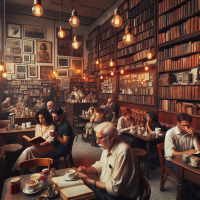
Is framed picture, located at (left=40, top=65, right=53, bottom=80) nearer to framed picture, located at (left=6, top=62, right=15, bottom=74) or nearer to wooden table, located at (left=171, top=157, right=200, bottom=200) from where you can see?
framed picture, located at (left=6, top=62, right=15, bottom=74)

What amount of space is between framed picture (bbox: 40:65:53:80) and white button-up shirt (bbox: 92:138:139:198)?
10077mm

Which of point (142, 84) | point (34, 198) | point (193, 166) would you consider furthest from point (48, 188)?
point (142, 84)

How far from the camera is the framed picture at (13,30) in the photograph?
33.3 feet

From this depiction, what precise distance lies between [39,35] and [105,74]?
5091mm

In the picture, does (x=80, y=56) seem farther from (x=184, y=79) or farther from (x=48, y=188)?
→ (x=48, y=188)

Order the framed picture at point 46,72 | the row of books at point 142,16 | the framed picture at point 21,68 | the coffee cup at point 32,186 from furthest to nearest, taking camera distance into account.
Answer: the framed picture at point 46,72 < the framed picture at point 21,68 < the row of books at point 142,16 < the coffee cup at point 32,186

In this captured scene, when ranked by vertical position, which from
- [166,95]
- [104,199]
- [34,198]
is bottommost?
[104,199]

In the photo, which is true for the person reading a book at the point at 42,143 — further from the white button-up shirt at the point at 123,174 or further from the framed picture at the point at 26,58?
the framed picture at the point at 26,58

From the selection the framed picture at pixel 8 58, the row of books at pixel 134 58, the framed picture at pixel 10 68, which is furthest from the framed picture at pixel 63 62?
the row of books at pixel 134 58

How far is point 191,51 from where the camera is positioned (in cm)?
448

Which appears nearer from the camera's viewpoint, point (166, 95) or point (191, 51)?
point (191, 51)

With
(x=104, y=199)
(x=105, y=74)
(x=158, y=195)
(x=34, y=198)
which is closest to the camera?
(x=34, y=198)

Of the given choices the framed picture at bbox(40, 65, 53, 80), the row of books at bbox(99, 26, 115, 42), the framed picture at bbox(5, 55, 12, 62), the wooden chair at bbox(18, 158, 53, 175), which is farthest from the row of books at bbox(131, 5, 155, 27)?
the framed picture at bbox(5, 55, 12, 62)

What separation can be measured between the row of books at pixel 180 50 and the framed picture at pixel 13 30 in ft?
28.6
